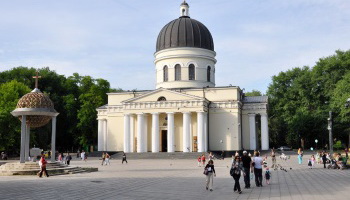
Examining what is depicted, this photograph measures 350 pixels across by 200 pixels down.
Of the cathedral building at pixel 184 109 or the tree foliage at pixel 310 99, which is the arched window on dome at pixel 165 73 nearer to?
the cathedral building at pixel 184 109

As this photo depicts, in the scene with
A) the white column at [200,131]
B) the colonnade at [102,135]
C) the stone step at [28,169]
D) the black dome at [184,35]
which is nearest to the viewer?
the stone step at [28,169]

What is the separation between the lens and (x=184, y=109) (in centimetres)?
4972

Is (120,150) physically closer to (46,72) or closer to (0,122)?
(0,122)

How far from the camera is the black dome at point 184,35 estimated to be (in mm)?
55594

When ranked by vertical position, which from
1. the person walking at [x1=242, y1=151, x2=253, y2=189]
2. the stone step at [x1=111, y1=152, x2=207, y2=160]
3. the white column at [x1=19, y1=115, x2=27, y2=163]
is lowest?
the stone step at [x1=111, y1=152, x2=207, y2=160]

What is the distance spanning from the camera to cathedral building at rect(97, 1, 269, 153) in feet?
164

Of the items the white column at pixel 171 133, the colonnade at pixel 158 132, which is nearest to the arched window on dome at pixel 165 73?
the colonnade at pixel 158 132

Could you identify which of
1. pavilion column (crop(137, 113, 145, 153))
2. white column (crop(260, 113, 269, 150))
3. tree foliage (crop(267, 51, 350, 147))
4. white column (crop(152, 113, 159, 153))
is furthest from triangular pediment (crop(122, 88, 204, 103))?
tree foliage (crop(267, 51, 350, 147))

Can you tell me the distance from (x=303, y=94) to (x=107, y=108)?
114ft

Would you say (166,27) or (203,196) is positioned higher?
(166,27)

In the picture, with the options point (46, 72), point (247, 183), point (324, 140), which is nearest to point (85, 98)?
point (46, 72)

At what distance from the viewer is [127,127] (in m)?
51.5

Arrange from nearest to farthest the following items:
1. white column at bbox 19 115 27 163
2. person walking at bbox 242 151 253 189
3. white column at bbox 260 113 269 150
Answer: person walking at bbox 242 151 253 189 → white column at bbox 19 115 27 163 → white column at bbox 260 113 269 150

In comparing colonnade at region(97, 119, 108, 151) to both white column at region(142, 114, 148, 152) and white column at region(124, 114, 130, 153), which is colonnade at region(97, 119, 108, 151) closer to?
white column at region(124, 114, 130, 153)
